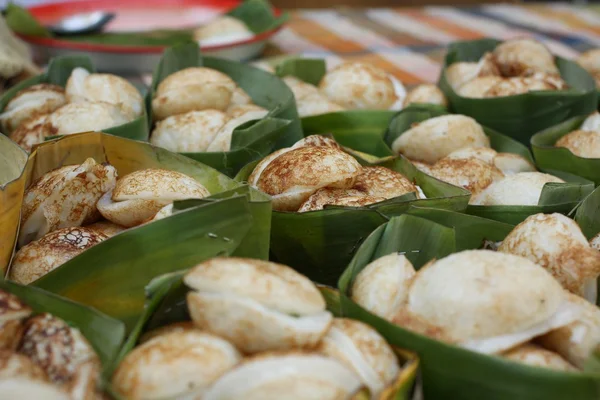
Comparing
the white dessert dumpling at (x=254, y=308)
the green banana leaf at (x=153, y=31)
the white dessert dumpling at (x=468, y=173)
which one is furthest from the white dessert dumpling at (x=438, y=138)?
the green banana leaf at (x=153, y=31)

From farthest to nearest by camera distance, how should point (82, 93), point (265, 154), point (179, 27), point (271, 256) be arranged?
point (179, 27) → point (82, 93) → point (265, 154) → point (271, 256)

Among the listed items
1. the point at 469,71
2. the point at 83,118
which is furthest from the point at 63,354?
the point at 469,71

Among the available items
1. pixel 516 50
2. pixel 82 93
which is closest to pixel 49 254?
pixel 82 93

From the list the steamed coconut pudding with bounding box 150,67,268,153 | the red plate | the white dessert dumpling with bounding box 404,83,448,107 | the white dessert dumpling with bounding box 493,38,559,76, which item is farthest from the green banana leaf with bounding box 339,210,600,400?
the red plate

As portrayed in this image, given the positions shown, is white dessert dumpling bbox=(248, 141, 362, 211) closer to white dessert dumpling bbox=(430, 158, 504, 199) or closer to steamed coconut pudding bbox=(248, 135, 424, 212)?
steamed coconut pudding bbox=(248, 135, 424, 212)

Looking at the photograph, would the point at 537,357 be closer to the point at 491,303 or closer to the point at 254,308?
the point at 491,303

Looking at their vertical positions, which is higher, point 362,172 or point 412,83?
point 362,172

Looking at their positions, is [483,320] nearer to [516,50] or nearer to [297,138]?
[297,138]

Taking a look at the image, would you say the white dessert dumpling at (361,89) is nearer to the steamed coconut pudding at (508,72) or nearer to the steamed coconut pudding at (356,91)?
the steamed coconut pudding at (356,91)
